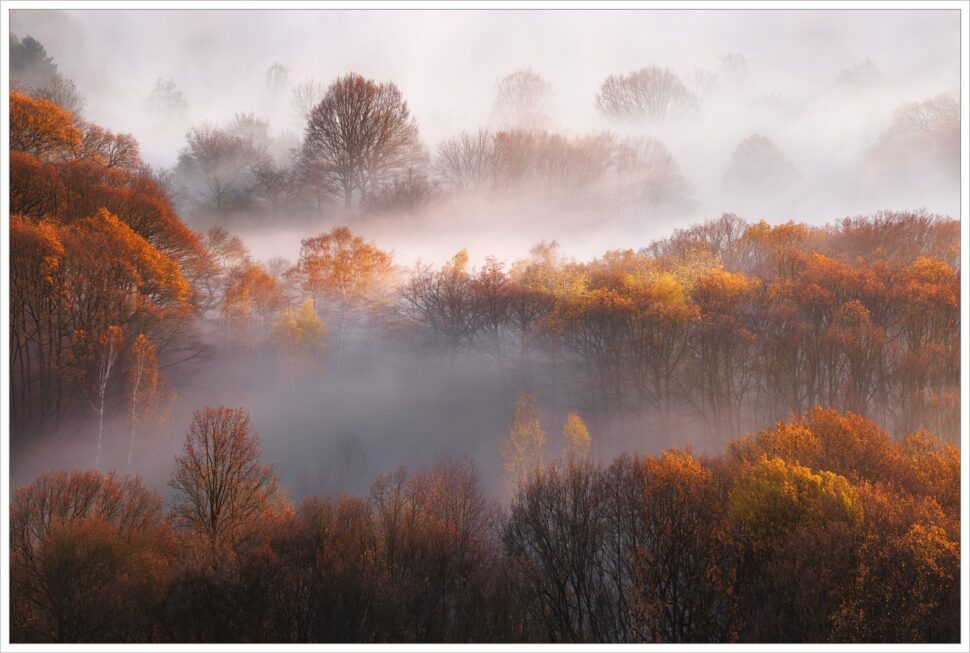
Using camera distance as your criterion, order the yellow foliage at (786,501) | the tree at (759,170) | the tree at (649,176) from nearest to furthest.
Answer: the yellow foliage at (786,501) → the tree at (759,170) → the tree at (649,176)

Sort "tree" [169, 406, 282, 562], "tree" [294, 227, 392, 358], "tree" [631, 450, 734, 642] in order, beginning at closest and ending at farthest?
1. "tree" [631, 450, 734, 642]
2. "tree" [169, 406, 282, 562]
3. "tree" [294, 227, 392, 358]

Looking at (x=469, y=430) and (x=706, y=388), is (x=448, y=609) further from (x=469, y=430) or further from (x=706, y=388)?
(x=706, y=388)

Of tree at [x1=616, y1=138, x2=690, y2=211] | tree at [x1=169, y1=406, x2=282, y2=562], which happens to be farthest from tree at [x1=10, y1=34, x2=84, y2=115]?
tree at [x1=616, y1=138, x2=690, y2=211]

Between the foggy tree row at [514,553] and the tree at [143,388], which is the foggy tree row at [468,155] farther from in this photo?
the foggy tree row at [514,553]

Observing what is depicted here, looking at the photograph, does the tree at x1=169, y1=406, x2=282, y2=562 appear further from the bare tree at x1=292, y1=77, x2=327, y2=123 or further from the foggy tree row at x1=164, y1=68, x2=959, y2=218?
the bare tree at x1=292, y1=77, x2=327, y2=123

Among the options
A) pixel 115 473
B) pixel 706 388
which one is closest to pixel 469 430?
pixel 706 388

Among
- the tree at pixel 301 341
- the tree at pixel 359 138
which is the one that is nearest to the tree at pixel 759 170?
the tree at pixel 359 138
